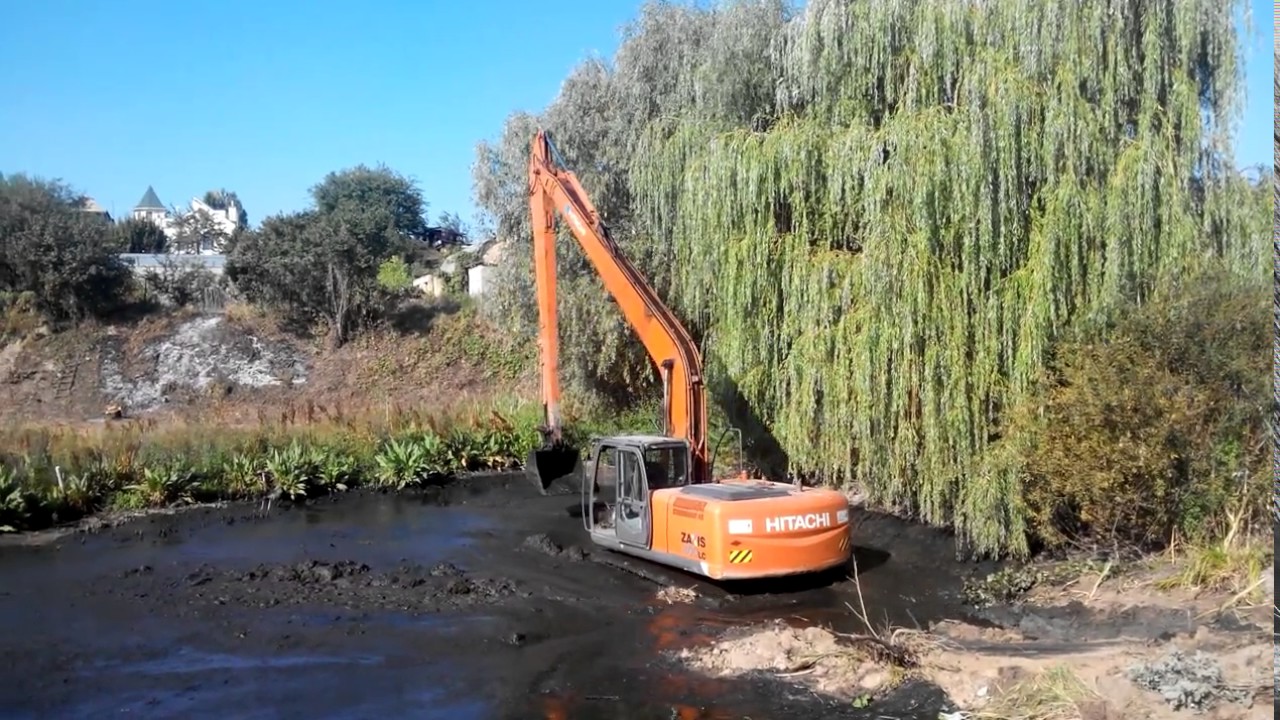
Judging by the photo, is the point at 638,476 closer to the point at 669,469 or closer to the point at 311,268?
the point at 669,469

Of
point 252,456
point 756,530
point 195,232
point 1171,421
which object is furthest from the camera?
point 195,232

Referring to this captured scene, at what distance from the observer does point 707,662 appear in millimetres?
8805

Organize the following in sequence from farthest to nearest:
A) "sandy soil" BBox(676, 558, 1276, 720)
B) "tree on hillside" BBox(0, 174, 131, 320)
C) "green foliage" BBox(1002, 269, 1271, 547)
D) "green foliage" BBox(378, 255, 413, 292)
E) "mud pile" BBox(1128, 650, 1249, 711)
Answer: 1. "green foliage" BBox(378, 255, 413, 292)
2. "tree on hillside" BBox(0, 174, 131, 320)
3. "green foliage" BBox(1002, 269, 1271, 547)
4. "sandy soil" BBox(676, 558, 1276, 720)
5. "mud pile" BBox(1128, 650, 1249, 711)

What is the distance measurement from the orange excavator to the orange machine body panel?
0.01 meters

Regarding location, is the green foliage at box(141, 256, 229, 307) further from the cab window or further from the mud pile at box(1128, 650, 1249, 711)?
the mud pile at box(1128, 650, 1249, 711)

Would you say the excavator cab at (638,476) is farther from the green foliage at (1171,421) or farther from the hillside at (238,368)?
the hillside at (238,368)

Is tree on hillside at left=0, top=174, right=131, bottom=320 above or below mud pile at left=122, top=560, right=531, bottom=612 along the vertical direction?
above

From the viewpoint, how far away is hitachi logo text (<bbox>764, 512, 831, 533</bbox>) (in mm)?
10844

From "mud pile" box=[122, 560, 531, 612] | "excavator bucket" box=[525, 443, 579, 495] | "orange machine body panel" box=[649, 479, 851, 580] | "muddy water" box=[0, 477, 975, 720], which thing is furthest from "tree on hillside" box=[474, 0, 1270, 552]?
"mud pile" box=[122, 560, 531, 612]

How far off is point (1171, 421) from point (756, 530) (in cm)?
398

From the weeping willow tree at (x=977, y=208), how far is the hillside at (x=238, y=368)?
13.8 metres

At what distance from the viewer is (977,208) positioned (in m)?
11.4

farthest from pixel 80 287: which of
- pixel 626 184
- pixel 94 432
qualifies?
pixel 626 184

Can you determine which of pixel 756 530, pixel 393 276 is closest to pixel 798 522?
pixel 756 530
